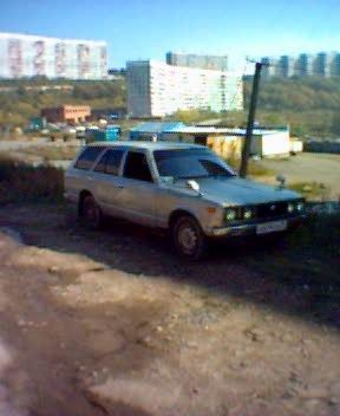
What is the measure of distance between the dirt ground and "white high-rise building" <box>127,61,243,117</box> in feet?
223

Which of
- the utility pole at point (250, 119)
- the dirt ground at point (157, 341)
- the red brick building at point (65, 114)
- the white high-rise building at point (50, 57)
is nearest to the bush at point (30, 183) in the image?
the utility pole at point (250, 119)

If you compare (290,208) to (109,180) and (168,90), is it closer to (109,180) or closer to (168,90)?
(109,180)

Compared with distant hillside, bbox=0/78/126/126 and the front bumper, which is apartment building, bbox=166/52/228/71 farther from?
the front bumper

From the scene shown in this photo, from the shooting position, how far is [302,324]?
5.34m

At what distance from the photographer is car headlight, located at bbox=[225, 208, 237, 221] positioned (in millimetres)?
7266

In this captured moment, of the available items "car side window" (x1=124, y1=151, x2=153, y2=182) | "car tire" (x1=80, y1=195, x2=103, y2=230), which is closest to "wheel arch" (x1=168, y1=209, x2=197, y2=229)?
"car side window" (x1=124, y1=151, x2=153, y2=182)

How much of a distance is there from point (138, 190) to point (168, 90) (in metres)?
94.1

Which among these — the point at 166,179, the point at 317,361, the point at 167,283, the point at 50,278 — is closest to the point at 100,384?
the point at 317,361

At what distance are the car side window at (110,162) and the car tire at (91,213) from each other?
60 cm

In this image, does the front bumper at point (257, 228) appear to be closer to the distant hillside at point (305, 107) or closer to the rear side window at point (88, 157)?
the rear side window at point (88, 157)

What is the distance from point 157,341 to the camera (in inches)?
198

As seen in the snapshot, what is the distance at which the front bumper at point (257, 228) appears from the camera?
7281mm

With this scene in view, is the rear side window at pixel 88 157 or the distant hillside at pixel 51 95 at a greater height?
the distant hillside at pixel 51 95

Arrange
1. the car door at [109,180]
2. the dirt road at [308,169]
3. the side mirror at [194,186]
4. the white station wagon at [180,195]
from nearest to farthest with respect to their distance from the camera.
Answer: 1. the white station wagon at [180,195]
2. the side mirror at [194,186]
3. the car door at [109,180]
4. the dirt road at [308,169]
